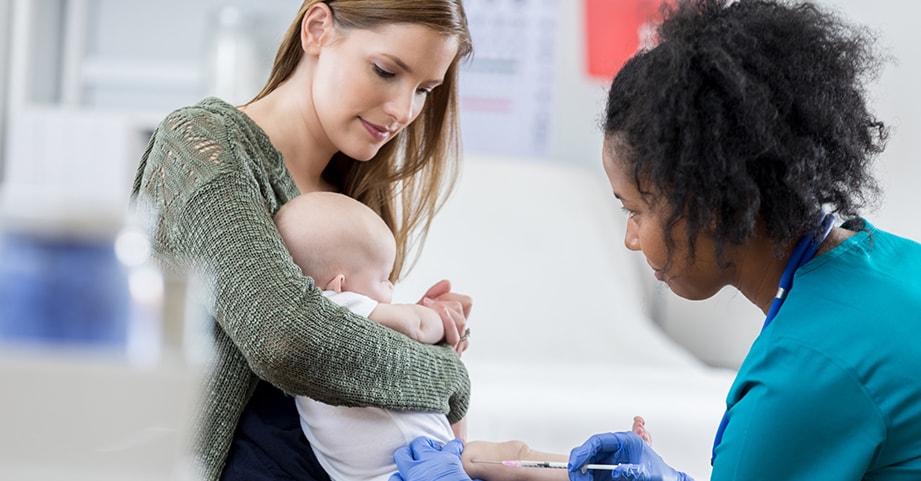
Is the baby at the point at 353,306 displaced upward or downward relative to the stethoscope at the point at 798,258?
downward

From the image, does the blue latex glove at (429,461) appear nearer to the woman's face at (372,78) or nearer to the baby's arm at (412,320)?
the baby's arm at (412,320)

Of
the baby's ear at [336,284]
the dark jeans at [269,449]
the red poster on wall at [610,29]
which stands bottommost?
the dark jeans at [269,449]

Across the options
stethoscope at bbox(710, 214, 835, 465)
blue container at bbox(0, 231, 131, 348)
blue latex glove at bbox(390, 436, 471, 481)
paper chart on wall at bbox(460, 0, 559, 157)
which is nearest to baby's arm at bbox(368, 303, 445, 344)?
blue latex glove at bbox(390, 436, 471, 481)

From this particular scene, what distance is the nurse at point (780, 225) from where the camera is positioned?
906mm

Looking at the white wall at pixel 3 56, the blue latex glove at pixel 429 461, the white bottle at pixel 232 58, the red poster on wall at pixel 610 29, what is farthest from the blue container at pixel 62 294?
the red poster on wall at pixel 610 29

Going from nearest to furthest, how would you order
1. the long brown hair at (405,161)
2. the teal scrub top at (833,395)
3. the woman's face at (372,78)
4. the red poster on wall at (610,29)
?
the teal scrub top at (833,395)
the woman's face at (372,78)
the long brown hair at (405,161)
the red poster on wall at (610,29)

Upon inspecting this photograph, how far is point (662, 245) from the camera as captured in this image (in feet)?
3.35

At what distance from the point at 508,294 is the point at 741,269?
151cm

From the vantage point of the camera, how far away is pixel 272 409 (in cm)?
119

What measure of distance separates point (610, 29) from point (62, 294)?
2682 millimetres

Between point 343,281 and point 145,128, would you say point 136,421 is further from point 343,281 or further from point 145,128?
point 145,128

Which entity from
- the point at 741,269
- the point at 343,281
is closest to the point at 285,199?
the point at 343,281

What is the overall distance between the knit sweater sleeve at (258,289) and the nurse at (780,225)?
0.11 meters

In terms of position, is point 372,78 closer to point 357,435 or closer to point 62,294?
point 357,435
